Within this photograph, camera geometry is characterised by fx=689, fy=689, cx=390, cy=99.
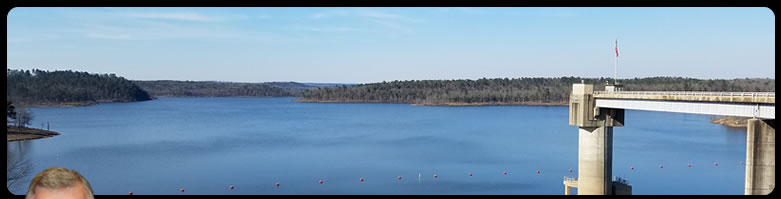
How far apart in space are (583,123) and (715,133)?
29875mm

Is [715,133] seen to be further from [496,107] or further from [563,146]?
[496,107]

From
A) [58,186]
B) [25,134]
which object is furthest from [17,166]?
[58,186]

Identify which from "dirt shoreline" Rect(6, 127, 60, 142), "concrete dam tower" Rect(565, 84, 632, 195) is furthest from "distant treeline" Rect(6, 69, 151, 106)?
"concrete dam tower" Rect(565, 84, 632, 195)

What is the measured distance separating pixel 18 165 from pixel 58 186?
28.6 metres

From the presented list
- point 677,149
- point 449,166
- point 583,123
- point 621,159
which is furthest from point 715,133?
point 583,123

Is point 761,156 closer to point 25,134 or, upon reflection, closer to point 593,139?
point 593,139

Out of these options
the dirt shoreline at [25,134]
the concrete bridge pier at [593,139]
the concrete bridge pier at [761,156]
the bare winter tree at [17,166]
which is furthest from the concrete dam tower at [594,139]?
the dirt shoreline at [25,134]

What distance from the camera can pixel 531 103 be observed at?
7206cm

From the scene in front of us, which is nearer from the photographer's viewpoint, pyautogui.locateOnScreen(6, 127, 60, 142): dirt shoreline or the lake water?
the lake water

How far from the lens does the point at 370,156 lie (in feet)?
104

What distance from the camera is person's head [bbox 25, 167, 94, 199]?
1204 millimetres

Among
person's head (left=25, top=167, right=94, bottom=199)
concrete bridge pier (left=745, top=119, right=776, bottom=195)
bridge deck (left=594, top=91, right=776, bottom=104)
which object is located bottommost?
concrete bridge pier (left=745, top=119, right=776, bottom=195)

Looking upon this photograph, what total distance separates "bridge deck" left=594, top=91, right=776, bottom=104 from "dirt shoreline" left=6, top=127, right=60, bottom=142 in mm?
30227

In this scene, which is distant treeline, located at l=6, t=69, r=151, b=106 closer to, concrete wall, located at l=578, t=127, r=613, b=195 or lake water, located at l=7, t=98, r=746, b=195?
lake water, located at l=7, t=98, r=746, b=195
